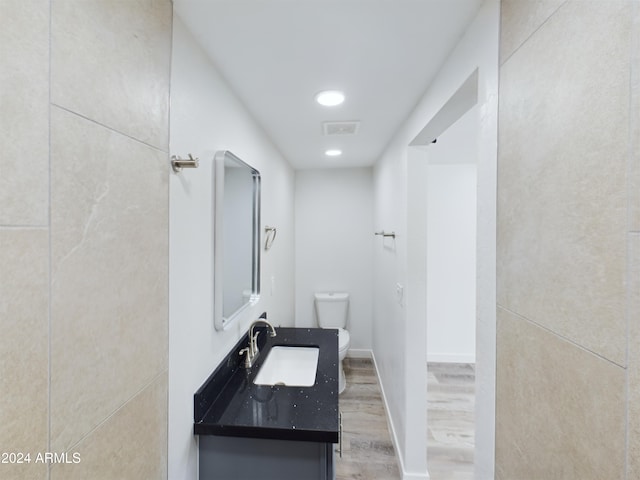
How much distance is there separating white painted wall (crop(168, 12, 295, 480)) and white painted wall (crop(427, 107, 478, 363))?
266 centimetres

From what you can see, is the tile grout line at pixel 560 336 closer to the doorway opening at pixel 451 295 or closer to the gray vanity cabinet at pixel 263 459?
the gray vanity cabinet at pixel 263 459

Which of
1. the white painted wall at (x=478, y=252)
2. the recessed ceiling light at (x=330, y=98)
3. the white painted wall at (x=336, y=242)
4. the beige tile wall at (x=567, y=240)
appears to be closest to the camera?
the beige tile wall at (x=567, y=240)

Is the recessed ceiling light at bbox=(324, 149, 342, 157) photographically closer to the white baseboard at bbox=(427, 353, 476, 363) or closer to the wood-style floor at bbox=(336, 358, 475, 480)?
the wood-style floor at bbox=(336, 358, 475, 480)

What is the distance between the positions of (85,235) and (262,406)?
0.94 metres

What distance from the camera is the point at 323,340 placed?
1.90 m

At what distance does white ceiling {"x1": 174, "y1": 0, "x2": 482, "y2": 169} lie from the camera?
93cm

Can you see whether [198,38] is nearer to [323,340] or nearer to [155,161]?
[155,161]

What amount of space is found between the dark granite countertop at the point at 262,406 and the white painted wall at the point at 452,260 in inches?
94.3

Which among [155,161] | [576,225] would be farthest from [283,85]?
[576,225]

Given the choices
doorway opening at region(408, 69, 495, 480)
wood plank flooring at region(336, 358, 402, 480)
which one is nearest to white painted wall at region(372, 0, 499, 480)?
wood plank flooring at region(336, 358, 402, 480)

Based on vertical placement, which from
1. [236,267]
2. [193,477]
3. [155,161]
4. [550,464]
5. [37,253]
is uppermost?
[155,161]

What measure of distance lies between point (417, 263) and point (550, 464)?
1252 millimetres

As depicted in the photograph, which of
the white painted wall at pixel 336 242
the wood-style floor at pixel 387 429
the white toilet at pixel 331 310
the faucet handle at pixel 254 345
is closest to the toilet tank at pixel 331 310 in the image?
the white toilet at pixel 331 310

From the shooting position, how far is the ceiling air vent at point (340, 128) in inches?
77.6
